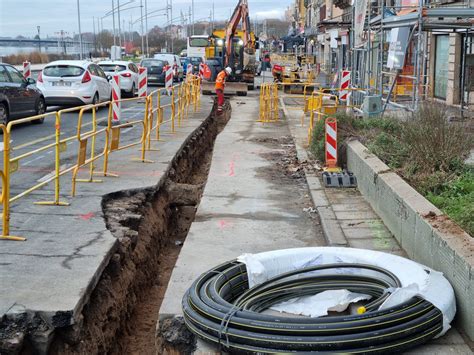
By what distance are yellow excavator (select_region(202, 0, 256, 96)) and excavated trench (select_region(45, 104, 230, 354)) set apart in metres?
20.7

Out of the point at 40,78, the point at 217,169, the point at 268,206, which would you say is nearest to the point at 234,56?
the point at 40,78

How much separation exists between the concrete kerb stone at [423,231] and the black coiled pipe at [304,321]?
33 cm

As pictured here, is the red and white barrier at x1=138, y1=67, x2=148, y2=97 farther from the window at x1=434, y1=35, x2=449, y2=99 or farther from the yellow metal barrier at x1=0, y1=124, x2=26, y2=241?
the yellow metal barrier at x1=0, y1=124, x2=26, y2=241

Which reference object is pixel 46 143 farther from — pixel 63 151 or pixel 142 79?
pixel 142 79

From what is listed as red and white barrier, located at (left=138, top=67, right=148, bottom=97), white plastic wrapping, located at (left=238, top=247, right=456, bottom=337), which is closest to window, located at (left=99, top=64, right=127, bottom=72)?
red and white barrier, located at (left=138, top=67, right=148, bottom=97)

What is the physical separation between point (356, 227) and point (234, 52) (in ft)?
84.2

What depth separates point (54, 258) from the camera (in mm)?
6152

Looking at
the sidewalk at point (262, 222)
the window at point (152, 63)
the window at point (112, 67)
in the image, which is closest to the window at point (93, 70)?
the window at point (112, 67)

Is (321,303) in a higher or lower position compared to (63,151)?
lower

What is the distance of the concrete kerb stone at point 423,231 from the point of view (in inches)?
192

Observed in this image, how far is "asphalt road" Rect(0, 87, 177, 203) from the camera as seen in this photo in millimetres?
9898

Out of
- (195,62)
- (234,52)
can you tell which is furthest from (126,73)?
(195,62)

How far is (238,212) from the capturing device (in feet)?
30.3

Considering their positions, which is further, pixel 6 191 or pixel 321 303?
pixel 6 191
